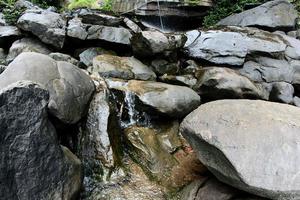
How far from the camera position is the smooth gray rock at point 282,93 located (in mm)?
8156

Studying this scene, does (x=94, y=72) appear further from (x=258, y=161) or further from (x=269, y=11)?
(x=269, y=11)

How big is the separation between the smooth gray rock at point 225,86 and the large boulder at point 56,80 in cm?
275

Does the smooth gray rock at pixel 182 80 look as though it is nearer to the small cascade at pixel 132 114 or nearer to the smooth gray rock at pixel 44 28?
the small cascade at pixel 132 114

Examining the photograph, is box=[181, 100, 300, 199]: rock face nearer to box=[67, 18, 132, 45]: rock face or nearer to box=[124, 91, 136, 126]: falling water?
box=[124, 91, 136, 126]: falling water

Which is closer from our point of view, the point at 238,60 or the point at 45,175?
the point at 45,175

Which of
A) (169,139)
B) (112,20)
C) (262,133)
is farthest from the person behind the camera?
(112,20)

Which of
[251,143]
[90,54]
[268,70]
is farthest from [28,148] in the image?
[268,70]

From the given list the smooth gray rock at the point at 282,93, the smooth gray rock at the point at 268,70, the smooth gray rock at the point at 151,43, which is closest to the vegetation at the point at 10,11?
the smooth gray rock at the point at 151,43

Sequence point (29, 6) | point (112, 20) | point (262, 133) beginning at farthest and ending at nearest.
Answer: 1. point (29, 6)
2. point (112, 20)
3. point (262, 133)

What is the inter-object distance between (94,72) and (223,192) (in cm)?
420

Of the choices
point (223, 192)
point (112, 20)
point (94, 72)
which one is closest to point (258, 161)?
point (223, 192)

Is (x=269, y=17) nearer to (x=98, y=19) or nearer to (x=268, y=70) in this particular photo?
(x=268, y=70)

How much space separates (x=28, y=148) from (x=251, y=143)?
9.10ft

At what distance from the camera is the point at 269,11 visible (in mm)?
10516
